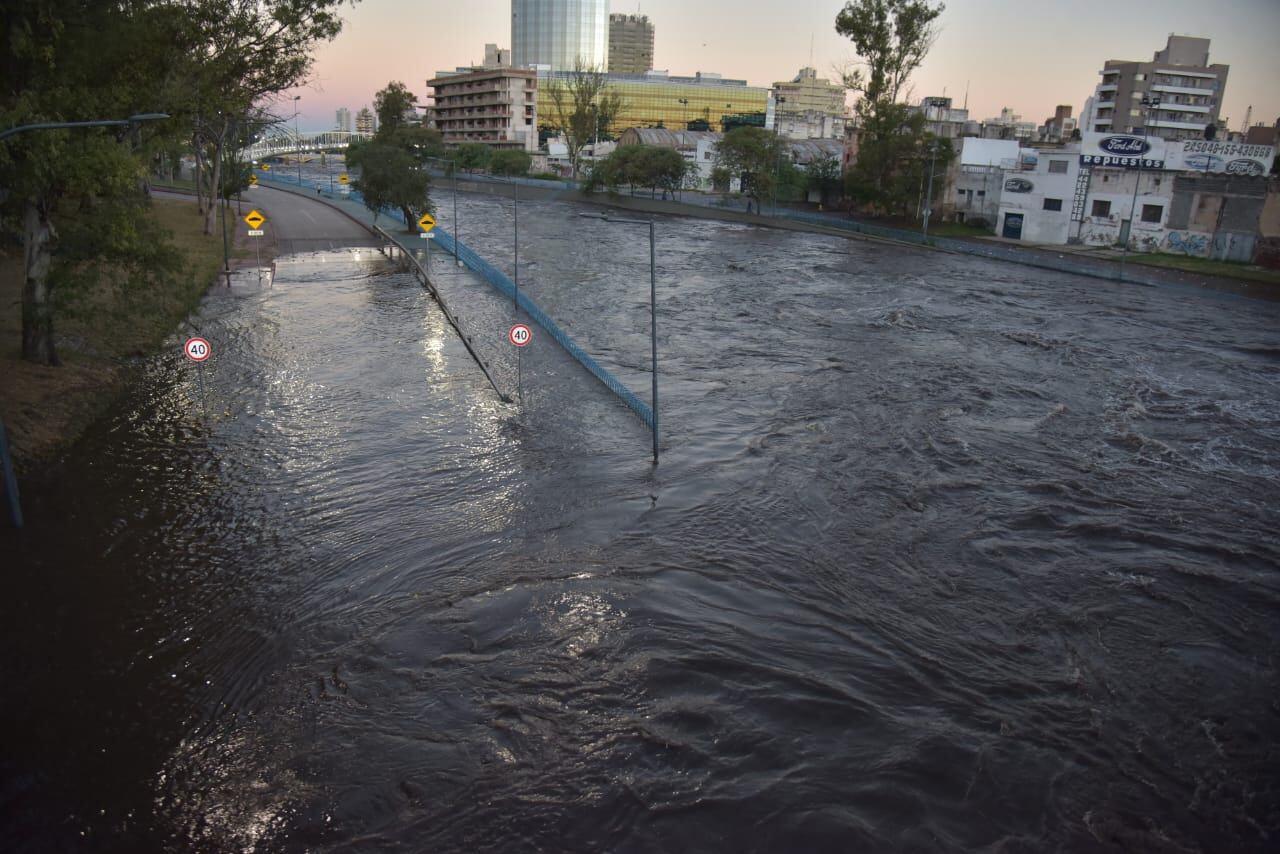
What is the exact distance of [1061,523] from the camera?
17.2m

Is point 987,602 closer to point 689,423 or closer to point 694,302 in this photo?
point 689,423

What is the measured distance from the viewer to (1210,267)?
154 ft

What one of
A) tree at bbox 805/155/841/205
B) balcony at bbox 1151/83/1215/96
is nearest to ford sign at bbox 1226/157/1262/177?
tree at bbox 805/155/841/205

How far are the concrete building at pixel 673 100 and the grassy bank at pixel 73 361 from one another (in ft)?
428

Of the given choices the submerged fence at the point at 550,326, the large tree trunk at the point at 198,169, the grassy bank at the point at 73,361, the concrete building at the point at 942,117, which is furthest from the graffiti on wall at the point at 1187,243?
the large tree trunk at the point at 198,169

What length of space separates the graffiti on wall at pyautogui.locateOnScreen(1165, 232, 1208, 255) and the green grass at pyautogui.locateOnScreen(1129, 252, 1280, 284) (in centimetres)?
56

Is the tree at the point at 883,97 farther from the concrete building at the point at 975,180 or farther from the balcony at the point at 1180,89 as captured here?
the balcony at the point at 1180,89

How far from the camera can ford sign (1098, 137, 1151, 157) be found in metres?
52.1

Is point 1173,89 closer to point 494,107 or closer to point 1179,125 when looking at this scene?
point 1179,125

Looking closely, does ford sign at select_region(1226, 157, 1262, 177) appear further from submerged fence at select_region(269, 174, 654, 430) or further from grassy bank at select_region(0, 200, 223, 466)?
grassy bank at select_region(0, 200, 223, 466)

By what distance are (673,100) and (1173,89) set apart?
262 ft

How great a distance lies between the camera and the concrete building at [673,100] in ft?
505

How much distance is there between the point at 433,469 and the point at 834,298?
26.2m

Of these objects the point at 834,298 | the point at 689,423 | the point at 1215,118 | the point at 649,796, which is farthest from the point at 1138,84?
the point at 649,796
